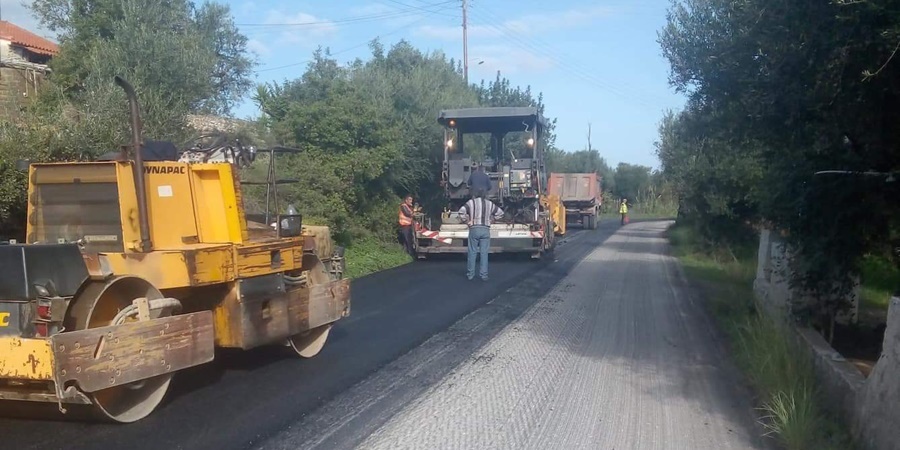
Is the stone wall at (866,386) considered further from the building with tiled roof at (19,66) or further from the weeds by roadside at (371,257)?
the building with tiled roof at (19,66)

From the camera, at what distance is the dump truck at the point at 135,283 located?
5.12 meters

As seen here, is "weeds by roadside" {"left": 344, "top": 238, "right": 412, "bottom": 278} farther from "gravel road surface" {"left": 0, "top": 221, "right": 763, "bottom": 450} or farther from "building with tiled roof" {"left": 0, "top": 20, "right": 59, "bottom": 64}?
"building with tiled roof" {"left": 0, "top": 20, "right": 59, "bottom": 64}

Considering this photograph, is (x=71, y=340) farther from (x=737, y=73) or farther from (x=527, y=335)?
(x=737, y=73)

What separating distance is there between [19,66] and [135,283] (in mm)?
14979

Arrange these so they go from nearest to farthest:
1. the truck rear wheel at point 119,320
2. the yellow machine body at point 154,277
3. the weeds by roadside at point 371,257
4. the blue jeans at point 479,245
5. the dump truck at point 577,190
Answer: the yellow machine body at point 154,277, the truck rear wheel at point 119,320, the blue jeans at point 479,245, the weeds by roadside at point 371,257, the dump truck at point 577,190

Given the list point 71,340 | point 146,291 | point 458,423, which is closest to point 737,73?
point 458,423

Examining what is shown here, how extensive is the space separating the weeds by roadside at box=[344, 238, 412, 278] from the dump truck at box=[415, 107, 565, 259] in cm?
69

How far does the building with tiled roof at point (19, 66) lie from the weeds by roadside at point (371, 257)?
6392 millimetres

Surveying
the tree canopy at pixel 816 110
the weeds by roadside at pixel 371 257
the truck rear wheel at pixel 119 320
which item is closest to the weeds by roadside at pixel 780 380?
the tree canopy at pixel 816 110

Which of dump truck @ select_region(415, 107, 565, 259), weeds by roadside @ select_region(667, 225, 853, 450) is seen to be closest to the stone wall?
weeds by roadside @ select_region(667, 225, 853, 450)

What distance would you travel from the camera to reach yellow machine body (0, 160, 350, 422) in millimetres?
5000

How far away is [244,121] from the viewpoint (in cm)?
1916

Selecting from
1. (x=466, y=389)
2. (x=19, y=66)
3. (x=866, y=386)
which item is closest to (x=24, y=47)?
(x=19, y=66)

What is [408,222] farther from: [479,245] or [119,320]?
[119,320]
